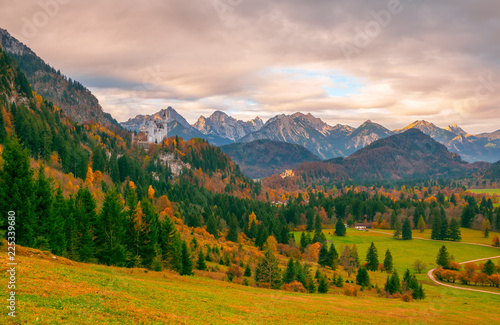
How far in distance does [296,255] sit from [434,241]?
8274cm

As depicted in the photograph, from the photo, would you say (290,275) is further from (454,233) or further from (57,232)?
(454,233)

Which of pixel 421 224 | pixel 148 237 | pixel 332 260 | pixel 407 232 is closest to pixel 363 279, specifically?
pixel 332 260

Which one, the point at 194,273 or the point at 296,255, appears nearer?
the point at 194,273

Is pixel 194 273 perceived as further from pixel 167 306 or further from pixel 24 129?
pixel 24 129

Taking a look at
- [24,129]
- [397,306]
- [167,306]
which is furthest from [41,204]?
[24,129]

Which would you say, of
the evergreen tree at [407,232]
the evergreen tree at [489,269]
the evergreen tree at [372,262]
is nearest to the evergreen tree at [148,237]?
the evergreen tree at [372,262]

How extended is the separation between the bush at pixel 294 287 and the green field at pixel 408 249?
55.8m

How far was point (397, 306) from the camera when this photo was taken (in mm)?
49281

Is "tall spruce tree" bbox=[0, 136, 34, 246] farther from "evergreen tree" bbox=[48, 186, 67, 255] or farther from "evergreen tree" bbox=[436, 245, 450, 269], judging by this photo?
"evergreen tree" bbox=[436, 245, 450, 269]

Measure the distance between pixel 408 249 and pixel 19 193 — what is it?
144 metres

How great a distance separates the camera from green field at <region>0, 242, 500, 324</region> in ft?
66.2

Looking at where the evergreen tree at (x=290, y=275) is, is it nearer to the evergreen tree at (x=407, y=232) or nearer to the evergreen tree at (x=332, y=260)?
the evergreen tree at (x=332, y=260)

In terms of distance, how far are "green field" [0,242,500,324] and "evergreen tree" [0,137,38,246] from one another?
7350mm

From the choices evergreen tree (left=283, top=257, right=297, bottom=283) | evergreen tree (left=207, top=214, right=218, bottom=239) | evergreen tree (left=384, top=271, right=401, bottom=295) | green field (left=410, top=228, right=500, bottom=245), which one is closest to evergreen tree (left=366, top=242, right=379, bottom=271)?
evergreen tree (left=384, top=271, right=401, bottom=295)
